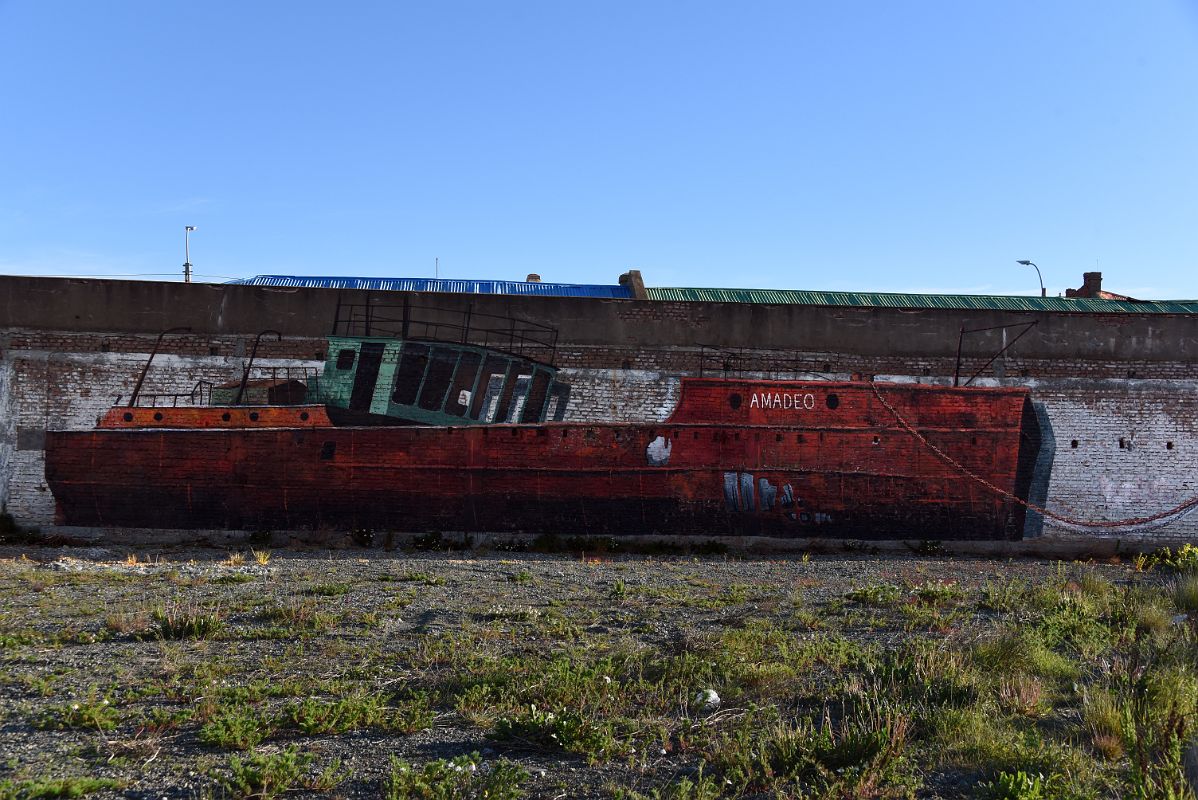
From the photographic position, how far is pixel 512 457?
46.8 feet

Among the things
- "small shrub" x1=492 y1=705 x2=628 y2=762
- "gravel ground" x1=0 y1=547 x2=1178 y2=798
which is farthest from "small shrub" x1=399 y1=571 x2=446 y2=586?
"small shrub" x1=492 y1=705 x2=628 y2=762

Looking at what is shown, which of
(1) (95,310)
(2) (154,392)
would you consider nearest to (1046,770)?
(2) (154,392)

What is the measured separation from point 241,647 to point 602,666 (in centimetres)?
288

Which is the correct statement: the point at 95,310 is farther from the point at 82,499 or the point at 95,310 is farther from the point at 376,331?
the point at 376,331

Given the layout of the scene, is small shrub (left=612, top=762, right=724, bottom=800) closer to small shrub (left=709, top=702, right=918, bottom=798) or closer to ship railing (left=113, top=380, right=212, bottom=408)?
small shrub (left=709, top=702, right=918, bottom=798)

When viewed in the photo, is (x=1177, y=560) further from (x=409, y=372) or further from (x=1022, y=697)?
(x=409, y=372)

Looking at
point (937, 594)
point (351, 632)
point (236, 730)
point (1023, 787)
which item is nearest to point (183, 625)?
point (351, 632)

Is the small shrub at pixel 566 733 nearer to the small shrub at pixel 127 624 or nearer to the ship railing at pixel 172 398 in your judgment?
the small shrub at pixel 127 624

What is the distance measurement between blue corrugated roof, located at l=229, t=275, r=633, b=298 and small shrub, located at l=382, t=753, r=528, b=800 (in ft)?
54.2

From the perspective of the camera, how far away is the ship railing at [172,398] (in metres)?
14.8

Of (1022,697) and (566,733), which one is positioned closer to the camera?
(566,733)

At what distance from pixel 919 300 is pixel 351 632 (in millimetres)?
18247

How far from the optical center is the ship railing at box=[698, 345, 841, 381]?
15.7 metres

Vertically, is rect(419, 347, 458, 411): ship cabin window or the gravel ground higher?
rect(419, 347, 458, 411): ship cabin window
